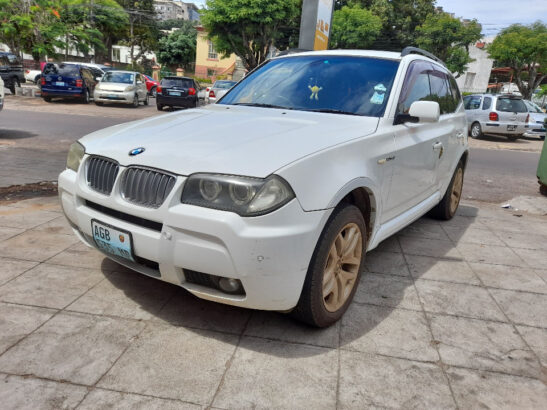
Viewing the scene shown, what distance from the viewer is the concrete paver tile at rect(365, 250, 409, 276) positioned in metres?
3.82

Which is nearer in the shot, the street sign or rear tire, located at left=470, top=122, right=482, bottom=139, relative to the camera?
the street sign

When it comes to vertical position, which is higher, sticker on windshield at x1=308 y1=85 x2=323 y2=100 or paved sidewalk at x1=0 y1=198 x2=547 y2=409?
sticker on windshield at x1=308 y1=85 x2=323 y2=100

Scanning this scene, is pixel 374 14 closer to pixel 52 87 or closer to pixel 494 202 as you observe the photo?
pixel 52 87

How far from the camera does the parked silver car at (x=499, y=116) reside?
1642 centimetres

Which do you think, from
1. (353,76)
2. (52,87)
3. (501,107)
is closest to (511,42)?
(501,107)

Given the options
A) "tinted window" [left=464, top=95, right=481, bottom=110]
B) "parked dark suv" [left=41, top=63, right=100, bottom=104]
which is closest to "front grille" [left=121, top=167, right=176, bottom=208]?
"tinted window" [left=464, top=95, right=481, bottom=110]

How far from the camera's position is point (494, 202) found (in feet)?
24.2

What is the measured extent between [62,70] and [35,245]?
1742 cm

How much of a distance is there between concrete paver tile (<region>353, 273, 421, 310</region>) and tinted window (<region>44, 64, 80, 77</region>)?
1846cm

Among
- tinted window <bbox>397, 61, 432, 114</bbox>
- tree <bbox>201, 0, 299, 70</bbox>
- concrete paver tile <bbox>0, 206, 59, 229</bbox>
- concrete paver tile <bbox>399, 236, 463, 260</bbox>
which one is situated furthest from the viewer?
tree <bbox>201, 0, 299, 70</bbox>

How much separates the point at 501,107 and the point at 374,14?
29202mm

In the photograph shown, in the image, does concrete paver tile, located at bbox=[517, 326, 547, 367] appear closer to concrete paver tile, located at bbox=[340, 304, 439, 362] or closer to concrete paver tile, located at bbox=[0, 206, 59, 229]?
concrete paver tile, located at bbox=[340, 304, 439, 362]

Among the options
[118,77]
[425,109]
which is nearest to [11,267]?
[425,109]

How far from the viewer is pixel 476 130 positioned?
17.2 metres
